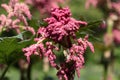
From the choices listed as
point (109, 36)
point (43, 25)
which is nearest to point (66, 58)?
point (43, 25)

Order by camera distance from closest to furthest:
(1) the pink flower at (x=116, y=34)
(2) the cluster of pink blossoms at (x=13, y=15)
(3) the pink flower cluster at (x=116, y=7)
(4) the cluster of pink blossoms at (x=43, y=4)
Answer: (2) the cluster of pink blossoms at (x=13, y=15) < (4) the cluster of pink blossoms at (x=43, y=4) < (3) the pink flower cluster at (x=116, y=7) < (1) the pink flower at (x=116, y=34)

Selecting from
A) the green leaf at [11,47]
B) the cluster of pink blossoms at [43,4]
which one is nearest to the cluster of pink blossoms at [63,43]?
the green leaf at [11,47]

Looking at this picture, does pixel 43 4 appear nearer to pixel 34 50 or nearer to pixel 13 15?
pixel 13 15

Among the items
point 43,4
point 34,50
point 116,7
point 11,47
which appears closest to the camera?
point 34,50

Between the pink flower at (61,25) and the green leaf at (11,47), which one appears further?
the green leaf at (11,47)

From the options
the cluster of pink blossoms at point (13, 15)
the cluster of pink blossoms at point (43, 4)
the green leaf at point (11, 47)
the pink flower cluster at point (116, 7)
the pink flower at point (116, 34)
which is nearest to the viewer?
the green leaf at point (11, 47)

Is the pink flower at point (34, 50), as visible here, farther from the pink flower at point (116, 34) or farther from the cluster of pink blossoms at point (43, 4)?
the pink flower at point (116, 34)

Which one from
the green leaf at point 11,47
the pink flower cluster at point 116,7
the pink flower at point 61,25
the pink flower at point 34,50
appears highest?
the pink flower at point 61,25

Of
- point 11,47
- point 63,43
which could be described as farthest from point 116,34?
point 63,43
